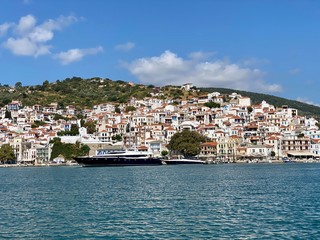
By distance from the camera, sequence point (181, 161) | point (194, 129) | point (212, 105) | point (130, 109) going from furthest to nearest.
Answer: point (130, 109), point (212, 105), point (194, 129), point (181, 161)

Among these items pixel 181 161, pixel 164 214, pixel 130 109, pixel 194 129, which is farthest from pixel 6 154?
pixel 164 214

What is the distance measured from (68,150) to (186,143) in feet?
82.4

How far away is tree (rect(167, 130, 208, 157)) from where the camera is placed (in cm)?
9469

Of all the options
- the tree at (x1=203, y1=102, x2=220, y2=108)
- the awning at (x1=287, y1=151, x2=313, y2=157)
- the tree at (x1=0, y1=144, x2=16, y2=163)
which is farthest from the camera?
the tree at (x1=203, y1=102, x2=220, y2=108)

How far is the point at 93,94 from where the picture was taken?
180875mm

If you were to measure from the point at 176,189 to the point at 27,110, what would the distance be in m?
121

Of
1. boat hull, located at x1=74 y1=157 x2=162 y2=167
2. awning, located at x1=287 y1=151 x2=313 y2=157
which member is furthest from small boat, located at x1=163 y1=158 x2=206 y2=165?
awning, located at x1=287 y1=151 x2=313 y2=157

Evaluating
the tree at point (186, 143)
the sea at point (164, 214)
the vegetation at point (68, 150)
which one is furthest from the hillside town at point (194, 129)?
the sea at point (164, 214)

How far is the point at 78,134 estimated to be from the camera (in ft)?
389

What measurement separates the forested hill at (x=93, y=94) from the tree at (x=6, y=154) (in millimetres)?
51762

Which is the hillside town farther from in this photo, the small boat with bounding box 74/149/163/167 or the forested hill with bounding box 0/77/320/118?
the forested hill with bounding box 0/77/320/118

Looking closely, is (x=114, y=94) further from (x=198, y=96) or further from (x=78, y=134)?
(x=78, y=134)

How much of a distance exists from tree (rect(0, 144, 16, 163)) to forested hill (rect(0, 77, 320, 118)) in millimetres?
51762

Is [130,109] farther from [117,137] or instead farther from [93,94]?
[93,94]
